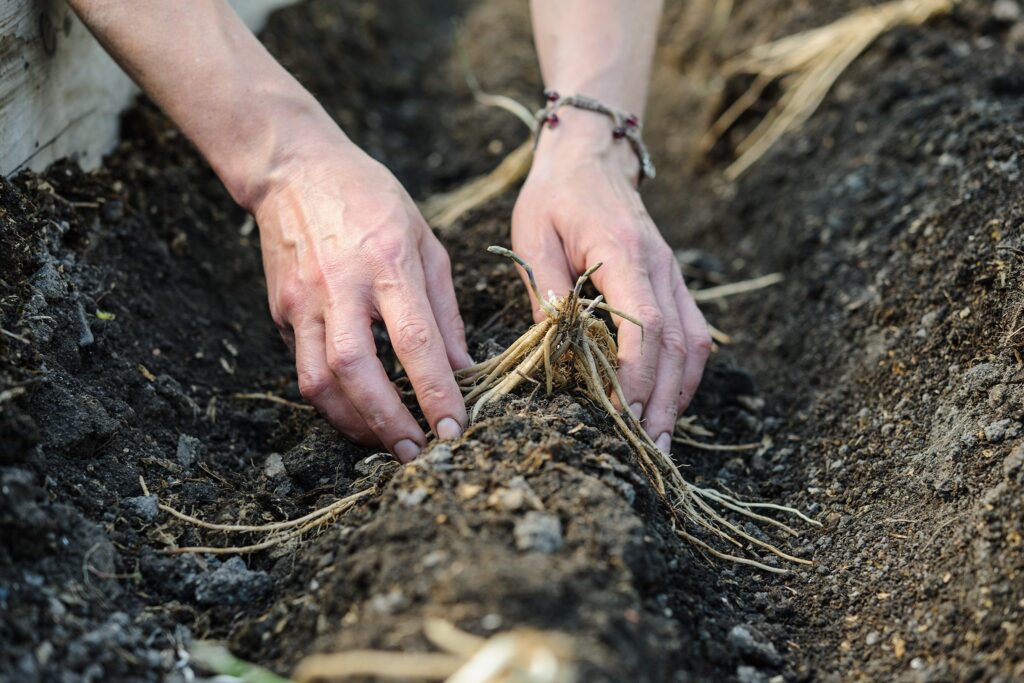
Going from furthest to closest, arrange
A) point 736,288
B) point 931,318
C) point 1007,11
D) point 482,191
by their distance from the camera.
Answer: point 1007,11
point 482,191
point 736,288
point 931,318

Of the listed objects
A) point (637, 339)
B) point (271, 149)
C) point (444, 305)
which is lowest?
point (637, 339)

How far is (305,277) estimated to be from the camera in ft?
4.91

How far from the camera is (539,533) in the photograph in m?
1.11

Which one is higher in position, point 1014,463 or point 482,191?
point 482,191

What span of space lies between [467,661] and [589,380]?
0.60 m

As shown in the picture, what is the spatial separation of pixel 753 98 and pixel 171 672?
2457mm

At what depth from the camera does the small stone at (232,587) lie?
125 cm

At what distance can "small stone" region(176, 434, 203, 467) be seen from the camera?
153cm

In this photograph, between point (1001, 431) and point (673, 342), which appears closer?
→ point (1001, 431)

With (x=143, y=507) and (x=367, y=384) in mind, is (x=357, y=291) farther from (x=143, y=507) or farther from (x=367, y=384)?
(x=143, y=507)

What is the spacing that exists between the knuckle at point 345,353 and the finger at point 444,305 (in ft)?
0.56

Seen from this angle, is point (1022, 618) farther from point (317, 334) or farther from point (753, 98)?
point (753, 98)

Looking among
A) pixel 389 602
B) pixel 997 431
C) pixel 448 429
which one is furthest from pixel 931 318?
pixel 389 602

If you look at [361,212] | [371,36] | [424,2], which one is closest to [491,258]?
[361,212]
